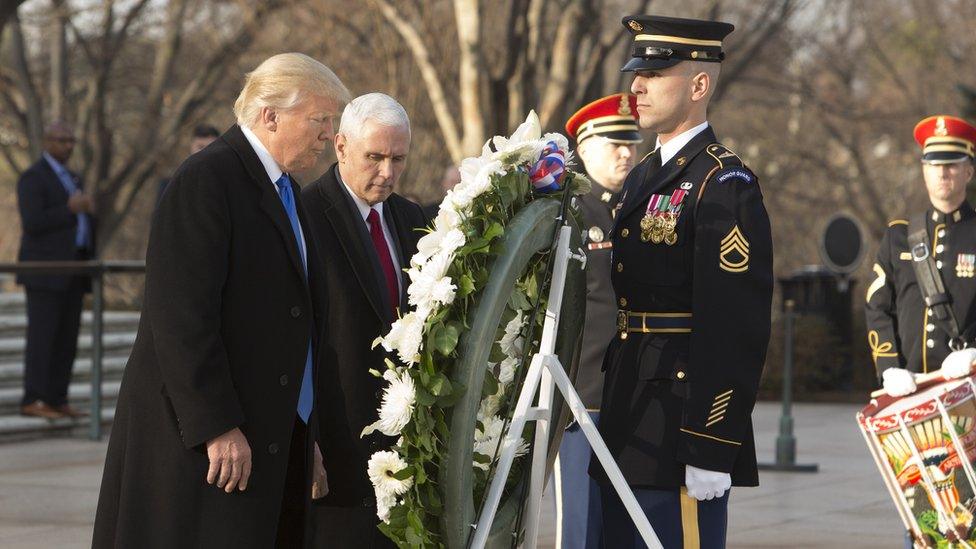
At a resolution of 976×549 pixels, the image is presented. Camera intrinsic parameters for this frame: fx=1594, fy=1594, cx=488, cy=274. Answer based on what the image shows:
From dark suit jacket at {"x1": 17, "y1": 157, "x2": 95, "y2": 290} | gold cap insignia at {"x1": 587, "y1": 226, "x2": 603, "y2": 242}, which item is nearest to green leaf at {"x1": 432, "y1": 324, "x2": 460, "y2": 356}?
gold cap insignia at {"x1": 587, "y1": 226, "x2": 603, "y2": 242}

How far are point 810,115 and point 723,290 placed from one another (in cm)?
3245

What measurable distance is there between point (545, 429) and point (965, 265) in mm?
3716

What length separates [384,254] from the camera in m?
5.24

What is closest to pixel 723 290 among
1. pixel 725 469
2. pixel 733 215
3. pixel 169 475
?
pixel 733 215

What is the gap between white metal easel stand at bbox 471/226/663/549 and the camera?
4168 millimetres

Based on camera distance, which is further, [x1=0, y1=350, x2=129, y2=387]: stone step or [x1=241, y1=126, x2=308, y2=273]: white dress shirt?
[x1=0, y1=350, x2=129, y2=387]: stone step

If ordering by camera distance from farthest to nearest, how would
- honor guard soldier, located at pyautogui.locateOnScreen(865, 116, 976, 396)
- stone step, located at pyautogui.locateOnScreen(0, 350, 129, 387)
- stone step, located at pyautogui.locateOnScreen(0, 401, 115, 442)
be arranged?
stone step, located at pyautogui.locateOnScreen(0, 350, 129, 387)
stone step, located at pyautogui.locateOnScreen(0, 401, 115, 442)
honor guard soldier, located at pyautogui.locateOnScreen(865, 116, 976, 396)

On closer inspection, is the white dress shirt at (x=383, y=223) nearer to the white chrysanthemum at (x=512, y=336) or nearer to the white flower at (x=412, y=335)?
the white chrysanthemum at (x=512, y=336)

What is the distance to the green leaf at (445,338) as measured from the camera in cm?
401

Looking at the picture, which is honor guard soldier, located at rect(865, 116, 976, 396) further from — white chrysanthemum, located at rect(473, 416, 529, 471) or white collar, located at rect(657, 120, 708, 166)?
white chrysanthemum, located at rect(473, 416, 529, 471)

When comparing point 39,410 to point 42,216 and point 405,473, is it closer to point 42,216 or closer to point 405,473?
point 42,216

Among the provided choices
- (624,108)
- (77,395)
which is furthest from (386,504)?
(77,395)

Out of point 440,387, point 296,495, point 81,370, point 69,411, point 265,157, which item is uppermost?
point 265,157

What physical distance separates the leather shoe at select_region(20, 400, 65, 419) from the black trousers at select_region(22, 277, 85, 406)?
0.03 m
